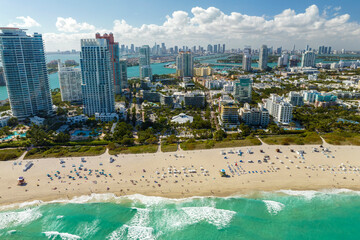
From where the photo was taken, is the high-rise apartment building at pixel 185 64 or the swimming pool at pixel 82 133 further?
the high-rise apartment building at pixel 185 64

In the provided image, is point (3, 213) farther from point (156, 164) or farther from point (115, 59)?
point (115, 59)

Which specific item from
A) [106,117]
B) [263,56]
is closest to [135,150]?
[106,117]

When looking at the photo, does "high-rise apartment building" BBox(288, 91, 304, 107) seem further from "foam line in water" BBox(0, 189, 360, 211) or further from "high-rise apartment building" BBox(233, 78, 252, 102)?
"foam line in water" BBox(0, 189, 360, 211)

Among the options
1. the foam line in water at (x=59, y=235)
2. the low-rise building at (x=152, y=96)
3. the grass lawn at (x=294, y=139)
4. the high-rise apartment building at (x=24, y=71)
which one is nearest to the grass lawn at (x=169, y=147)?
the grass lawn at (x=294, y=139)

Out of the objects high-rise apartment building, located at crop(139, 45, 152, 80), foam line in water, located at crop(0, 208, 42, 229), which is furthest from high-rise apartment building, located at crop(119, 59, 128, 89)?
foam line in water, located at crop(0, 208, 42, 229)

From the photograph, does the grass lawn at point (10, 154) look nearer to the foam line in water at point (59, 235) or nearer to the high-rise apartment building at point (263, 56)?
the foam line in water at point (59, 235)
